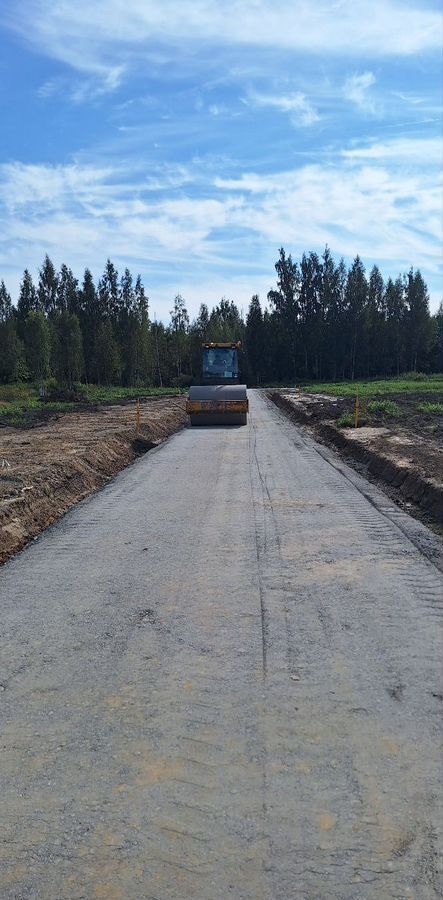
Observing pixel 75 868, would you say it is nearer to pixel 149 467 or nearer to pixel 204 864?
pixel 204 864

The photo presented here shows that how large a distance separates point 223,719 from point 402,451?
1111 cm

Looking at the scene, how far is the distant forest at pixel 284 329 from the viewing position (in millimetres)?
68312

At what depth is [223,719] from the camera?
3588 mm

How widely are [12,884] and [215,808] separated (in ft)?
2.97

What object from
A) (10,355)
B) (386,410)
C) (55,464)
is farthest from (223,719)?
(10,355)

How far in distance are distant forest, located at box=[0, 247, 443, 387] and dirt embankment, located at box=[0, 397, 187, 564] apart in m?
43.4

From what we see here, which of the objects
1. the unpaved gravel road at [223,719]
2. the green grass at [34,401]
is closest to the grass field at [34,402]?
the green grass at [34,401]

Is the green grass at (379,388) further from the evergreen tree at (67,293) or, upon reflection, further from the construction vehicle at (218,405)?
the evergreen tree at (67,293)

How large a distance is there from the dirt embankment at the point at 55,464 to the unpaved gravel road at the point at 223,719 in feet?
5.06

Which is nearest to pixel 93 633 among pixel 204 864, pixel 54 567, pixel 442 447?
pixel 54 567

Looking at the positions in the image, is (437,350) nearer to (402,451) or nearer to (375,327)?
(375,327)

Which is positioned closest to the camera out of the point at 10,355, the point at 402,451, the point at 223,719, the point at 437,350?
the point at 223,719

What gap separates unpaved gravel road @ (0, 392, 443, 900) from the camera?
8.52 ft

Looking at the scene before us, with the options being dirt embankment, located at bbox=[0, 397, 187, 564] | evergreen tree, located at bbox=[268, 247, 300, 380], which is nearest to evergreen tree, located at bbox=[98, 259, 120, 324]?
evergreen tree, located at bbox=[268, 247, 300, 380]
